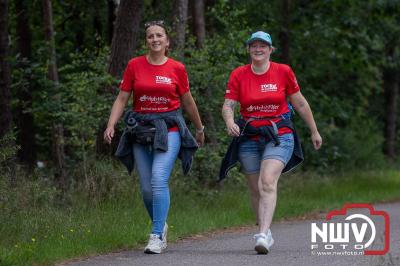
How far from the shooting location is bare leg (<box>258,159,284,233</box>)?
981cm

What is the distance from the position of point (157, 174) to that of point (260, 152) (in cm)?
104

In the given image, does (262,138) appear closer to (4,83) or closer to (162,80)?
(162,80)

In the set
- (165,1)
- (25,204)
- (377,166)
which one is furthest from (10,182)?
(377,166)

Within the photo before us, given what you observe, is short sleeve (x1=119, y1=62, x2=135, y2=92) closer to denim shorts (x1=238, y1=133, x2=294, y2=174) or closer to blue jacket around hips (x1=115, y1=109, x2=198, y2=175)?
blue jacket around hips (x1=115, y1=109, x2=198, y2=175)

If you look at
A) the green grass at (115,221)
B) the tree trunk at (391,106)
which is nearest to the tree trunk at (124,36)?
the green grass at (115,221)

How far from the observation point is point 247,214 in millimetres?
14703

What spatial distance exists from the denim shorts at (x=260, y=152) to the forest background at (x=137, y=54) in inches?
95.2

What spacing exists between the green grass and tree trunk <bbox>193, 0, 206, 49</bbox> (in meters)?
3.13

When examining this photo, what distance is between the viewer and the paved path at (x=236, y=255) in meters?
9.09

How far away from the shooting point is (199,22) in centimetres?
1981

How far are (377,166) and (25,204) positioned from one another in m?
22.0

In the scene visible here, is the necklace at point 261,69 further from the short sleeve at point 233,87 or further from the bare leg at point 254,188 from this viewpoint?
the bare leg at point 254,188

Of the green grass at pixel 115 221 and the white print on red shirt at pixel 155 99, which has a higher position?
the white print on red shirt at pixel 155 99

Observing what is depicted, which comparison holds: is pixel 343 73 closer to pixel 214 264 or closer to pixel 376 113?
pixel 376 113
